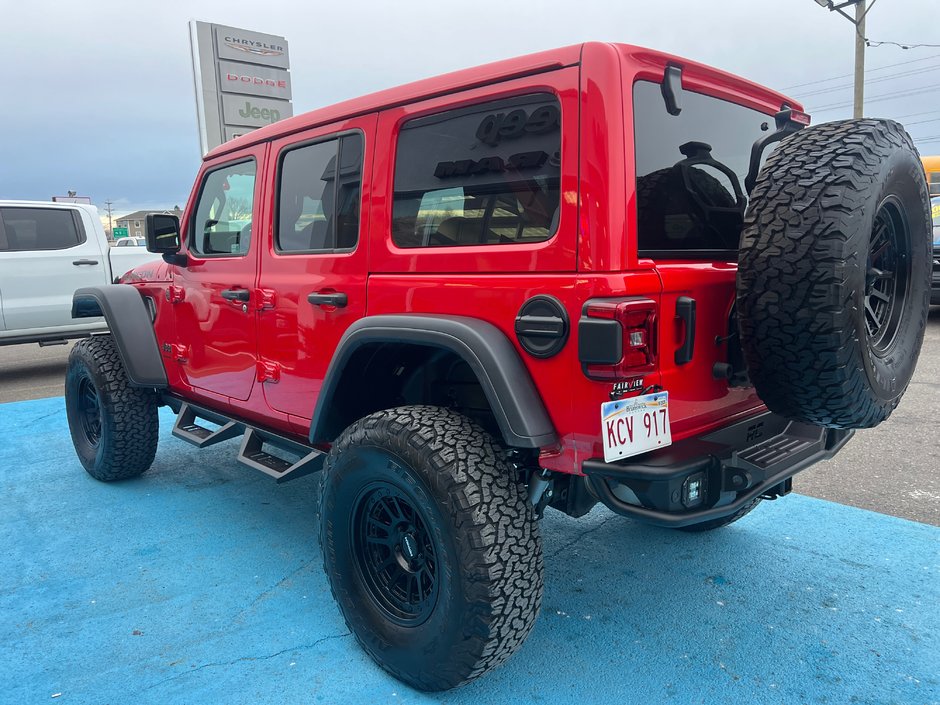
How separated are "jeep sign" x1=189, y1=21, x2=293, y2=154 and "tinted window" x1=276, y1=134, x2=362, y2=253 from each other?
874cm

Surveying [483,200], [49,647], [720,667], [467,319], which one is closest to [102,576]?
[49,647]

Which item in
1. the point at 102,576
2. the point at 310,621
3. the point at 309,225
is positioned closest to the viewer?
the point at 310,621

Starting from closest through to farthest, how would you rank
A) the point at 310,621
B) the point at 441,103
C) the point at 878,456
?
the point at 441,103 < the point at 310,621 < the point at 878,456

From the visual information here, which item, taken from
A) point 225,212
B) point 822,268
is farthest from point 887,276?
point 225,212

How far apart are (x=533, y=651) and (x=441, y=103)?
1.97 metres

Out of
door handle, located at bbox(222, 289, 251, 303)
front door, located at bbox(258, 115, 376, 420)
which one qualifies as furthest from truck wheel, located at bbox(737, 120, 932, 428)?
door handle, located at bbox(222, 289, 251, 303)

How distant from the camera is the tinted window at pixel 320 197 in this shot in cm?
265

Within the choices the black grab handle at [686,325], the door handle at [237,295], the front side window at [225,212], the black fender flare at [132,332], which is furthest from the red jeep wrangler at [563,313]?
the black fender flare at [132,332]

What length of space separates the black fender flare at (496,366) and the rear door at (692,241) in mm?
399

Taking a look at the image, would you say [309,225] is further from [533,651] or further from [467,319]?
[533,651]

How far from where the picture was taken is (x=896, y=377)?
7.10ft

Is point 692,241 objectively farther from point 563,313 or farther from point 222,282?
point 222,282

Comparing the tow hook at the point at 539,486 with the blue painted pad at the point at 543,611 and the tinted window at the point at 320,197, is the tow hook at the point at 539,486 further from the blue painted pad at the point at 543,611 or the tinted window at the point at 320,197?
the tinted window at the point at 320,197

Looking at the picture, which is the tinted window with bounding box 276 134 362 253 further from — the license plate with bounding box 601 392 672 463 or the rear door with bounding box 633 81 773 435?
the license plate with bounding box 601 392 672 463
